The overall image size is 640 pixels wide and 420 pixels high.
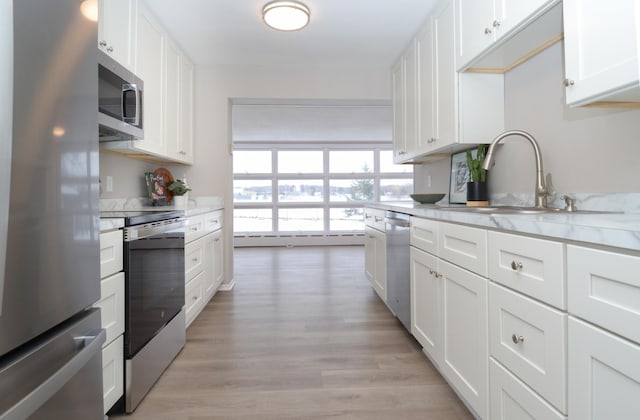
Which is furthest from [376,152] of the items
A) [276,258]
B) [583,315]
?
[583,315]

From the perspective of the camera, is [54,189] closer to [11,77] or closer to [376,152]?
[11,77]

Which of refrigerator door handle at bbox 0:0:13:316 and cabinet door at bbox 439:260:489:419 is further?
cabinet door at bbox 439:260:489:419

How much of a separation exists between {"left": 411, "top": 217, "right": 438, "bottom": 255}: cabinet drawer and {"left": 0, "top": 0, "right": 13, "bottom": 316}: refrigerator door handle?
1649mm

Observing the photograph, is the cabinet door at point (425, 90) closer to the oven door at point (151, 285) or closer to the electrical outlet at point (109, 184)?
the oven door at point (151, 285)

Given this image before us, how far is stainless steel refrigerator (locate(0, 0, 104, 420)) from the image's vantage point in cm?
59

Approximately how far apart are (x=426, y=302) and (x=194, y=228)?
5.67 feet

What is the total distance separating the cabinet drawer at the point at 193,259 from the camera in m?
2.36

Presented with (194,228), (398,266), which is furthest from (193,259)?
(398,266)

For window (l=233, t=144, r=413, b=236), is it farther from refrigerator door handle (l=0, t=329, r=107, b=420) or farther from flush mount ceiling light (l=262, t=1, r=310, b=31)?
refrigerator door handle (l=0, t=329, r=107, b=420)

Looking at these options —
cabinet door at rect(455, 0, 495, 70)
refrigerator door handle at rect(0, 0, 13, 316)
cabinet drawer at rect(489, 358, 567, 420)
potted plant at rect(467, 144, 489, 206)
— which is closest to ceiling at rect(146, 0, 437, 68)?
cabinet door at rect(455, 0, 495, 70)

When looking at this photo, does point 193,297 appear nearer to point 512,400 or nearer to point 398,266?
point 398,266

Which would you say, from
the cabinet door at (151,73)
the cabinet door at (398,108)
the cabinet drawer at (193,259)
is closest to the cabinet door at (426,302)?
the cabinet door at (398,108)

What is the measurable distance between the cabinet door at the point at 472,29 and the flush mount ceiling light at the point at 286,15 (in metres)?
1.03

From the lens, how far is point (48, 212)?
689 millimetres
